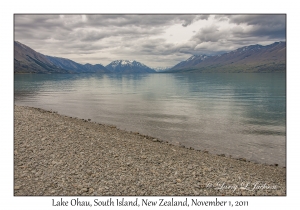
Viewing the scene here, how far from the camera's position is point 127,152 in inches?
713

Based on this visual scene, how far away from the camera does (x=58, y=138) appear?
64.0 feet

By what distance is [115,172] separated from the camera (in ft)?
47.0

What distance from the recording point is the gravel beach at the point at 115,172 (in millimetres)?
12430

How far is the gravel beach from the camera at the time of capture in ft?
40.8

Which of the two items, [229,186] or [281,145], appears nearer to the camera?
[229,186]

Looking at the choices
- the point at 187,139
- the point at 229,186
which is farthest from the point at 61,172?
the point at 187,139

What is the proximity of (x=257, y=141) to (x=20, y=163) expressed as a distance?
2477 cm

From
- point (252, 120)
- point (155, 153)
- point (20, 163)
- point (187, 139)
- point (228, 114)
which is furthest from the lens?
point (228, 114)

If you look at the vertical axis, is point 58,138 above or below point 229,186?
above

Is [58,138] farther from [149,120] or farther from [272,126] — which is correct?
[272,126]

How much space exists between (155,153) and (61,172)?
7.74m

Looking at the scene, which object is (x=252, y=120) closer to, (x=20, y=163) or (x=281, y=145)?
(x=281, y=145)

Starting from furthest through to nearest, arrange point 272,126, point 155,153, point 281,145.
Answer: point 272,126, point 281,145, point 155,153

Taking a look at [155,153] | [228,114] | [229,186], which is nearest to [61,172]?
[155,153]
